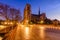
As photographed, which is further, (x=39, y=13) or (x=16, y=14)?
(x=39, y=13)

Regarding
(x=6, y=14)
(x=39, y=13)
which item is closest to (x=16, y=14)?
(x=6, y=14)

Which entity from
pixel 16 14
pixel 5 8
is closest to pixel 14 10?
pixel 16 14

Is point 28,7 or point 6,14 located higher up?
point 28,7

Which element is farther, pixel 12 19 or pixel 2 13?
pixel 12 19

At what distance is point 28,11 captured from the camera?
95000 millimetres

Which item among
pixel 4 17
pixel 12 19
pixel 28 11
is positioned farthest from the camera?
pixel 28 11

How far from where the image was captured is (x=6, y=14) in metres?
47.5

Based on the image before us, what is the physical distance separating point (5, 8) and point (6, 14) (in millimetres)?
2980

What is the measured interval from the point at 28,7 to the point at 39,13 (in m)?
33.6

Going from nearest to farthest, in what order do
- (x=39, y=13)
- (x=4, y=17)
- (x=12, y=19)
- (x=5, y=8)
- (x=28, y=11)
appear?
(x=4, y=17)
(x=5, y=8)
(x=12, y=19)
(x=28, y=11)
(x=39, y=13)

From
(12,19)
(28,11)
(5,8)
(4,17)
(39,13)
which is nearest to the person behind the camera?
(4,17)

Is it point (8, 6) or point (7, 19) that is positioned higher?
point (8, 6)

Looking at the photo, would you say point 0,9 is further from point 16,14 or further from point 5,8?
point 16,14

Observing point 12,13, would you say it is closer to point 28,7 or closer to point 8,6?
point 8,6
